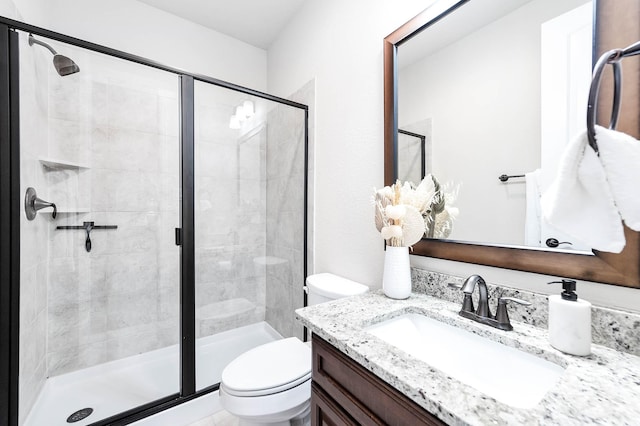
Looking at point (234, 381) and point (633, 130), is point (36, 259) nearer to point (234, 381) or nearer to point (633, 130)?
point (234, 381)

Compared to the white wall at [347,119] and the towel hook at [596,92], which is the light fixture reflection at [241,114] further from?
the towel hook at [596,92]

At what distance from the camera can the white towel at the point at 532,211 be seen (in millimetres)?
792

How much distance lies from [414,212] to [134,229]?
6.18ft

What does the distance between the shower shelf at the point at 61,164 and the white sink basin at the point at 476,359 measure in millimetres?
1920

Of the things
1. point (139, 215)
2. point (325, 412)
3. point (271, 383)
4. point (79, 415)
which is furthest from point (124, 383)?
point (325, 412)

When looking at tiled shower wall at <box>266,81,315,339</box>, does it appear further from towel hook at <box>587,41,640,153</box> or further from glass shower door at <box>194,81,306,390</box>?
towel hook at <box>587,41,640,153</box>

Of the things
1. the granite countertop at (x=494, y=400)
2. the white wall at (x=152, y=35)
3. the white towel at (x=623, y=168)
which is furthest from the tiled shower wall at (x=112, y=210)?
the white towel at (x=623, y=168)

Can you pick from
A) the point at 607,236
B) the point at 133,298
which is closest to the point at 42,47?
the point at 133,298

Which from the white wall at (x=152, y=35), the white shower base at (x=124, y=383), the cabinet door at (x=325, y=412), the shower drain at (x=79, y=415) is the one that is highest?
the white wall at (x=152, y=35)

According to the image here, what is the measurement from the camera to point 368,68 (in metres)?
1.35

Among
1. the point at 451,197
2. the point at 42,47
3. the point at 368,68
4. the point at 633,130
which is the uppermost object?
the point at 42,47

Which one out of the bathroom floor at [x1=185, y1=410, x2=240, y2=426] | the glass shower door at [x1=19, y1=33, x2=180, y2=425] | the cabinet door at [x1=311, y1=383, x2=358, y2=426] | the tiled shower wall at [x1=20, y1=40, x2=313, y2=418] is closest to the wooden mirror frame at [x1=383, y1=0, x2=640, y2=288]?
the cabinet door at [x1=311, y1=383, x2=358, y2=426]

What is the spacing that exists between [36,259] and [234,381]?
1.31m

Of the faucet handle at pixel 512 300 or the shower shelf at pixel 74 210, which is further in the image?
the shower shelf at pixel 74 210
